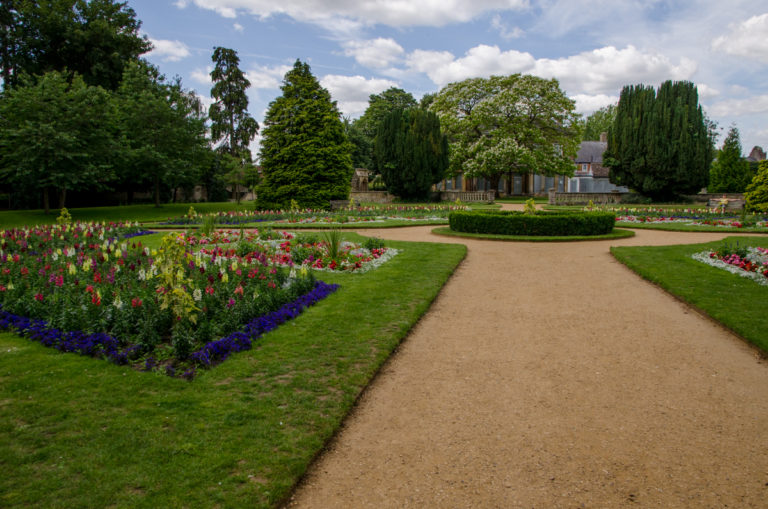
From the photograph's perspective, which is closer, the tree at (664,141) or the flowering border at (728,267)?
the flowering border at (728,267)

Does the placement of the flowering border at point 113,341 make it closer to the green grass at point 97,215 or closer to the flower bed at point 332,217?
the flower bed at point 332,217

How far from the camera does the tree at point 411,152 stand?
108 ft

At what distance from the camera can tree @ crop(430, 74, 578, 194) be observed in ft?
120

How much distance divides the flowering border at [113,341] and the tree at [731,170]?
4200 centimetres

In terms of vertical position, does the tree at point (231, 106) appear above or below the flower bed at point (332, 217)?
above

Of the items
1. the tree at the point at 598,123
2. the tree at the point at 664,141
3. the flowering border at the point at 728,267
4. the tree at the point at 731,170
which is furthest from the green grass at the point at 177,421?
the tree at the point at 598,123

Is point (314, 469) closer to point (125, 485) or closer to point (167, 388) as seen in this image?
point (125, 485)

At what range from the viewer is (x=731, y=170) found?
3722 cm

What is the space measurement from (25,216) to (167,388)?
27.3m

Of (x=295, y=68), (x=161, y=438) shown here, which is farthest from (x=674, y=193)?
(x=161, y=438)

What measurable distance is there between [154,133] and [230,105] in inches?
683

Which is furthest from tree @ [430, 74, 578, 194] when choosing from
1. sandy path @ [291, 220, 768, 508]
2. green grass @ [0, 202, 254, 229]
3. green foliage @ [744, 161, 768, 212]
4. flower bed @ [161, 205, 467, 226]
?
sandy path @ [291, 220, 768, 508]

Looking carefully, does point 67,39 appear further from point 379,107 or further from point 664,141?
point 664,141

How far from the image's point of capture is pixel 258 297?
20.0ft
